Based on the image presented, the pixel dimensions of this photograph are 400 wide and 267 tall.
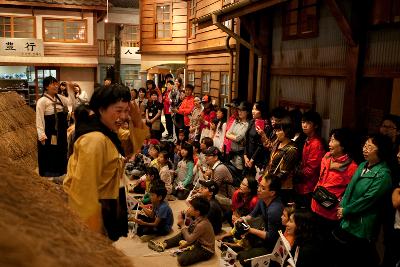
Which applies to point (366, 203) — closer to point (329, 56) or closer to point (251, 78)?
point (329, 56)

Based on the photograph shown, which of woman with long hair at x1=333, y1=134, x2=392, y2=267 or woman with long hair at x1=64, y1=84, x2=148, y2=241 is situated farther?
woman with long hair at x1=333, y1=134, x2=392, y2=267

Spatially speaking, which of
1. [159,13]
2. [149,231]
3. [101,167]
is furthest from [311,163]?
Result: [159,13]

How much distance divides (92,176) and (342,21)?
4493 mm

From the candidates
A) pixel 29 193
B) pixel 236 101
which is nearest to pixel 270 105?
pixel 236 101

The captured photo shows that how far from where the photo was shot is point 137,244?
6.70 m

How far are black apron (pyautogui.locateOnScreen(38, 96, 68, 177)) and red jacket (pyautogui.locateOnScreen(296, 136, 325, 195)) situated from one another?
503 cm

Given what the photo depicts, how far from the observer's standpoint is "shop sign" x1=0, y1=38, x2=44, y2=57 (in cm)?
2047

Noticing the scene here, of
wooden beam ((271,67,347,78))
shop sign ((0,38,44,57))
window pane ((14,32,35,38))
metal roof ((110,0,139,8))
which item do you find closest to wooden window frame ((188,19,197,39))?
wooden beam ((271,67,347,78))

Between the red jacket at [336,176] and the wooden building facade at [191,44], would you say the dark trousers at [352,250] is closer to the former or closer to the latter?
the red jacket at [336,176]

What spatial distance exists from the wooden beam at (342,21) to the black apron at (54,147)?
552 cm

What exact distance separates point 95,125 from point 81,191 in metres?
0.47

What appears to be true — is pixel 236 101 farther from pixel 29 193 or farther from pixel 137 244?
pixel 29 193

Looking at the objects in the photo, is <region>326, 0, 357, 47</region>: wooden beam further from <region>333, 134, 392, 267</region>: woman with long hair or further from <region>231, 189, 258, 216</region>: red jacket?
<region>231, 189, 258, 216</region>: red jacket

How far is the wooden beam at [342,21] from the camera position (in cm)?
540
